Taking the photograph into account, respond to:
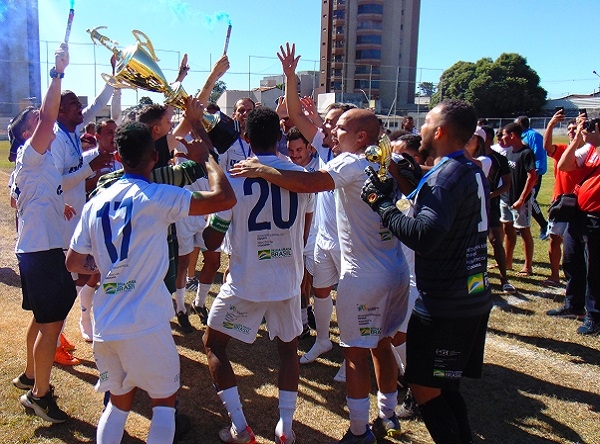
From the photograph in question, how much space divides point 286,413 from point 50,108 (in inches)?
104

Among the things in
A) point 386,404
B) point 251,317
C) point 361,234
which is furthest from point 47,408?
point 361,234

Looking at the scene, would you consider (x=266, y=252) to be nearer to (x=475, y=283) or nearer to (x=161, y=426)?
(x=161, y=426)

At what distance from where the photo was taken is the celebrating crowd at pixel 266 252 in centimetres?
273

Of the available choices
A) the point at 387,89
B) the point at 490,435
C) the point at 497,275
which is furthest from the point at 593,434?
the point at 387,89

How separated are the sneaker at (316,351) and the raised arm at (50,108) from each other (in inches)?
117

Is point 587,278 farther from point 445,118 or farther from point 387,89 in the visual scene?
point 387,89

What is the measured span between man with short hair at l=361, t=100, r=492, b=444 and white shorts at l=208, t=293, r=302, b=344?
898 millimetres

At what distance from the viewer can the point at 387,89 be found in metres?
62.3

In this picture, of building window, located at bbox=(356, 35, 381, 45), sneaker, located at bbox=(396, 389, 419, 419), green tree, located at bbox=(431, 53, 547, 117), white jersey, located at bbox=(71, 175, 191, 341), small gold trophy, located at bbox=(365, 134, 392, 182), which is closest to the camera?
white jersey, located at bbox=(71, 175, 191, 341)

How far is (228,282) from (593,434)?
301 cm

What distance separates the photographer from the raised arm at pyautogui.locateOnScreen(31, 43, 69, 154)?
11.2 feet

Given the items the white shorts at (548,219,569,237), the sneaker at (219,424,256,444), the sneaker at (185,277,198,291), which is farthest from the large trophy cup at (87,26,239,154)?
the white shorts at (548,219,569,237)

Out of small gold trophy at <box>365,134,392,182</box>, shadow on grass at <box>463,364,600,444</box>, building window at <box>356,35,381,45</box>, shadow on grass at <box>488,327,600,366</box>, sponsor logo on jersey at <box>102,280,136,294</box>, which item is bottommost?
shadow on grass at <box>463,364,600,444</box>

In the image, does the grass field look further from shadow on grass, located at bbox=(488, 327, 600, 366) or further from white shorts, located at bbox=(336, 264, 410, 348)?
white shorts, located at bbox=(336, 264, 410, 348)
